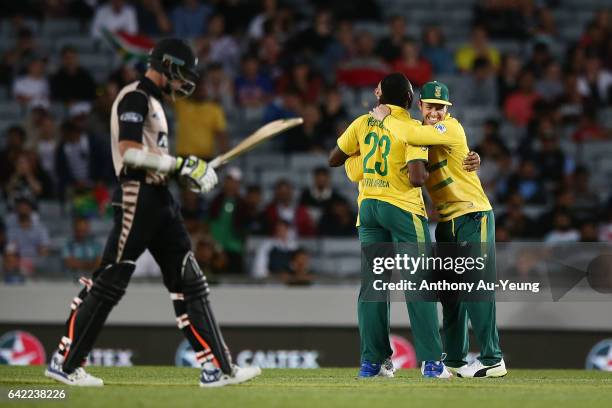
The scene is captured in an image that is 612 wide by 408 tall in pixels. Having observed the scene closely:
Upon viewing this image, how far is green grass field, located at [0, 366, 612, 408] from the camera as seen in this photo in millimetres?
7027

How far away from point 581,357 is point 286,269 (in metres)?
3.32

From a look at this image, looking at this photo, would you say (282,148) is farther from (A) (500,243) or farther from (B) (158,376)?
(B) (158,376)

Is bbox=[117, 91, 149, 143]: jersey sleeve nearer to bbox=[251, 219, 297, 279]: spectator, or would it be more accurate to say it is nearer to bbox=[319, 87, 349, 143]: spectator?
bbox=[251, 219, 297, 279]: spectator

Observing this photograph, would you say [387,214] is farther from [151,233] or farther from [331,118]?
[331,118]

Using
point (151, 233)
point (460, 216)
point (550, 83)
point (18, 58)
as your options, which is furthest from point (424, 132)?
point (18, 58)

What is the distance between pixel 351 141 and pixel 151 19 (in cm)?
983

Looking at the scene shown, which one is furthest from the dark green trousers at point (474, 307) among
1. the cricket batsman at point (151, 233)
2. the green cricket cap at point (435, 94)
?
the cricket batsman at point (151, 233)

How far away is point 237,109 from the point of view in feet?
56.4

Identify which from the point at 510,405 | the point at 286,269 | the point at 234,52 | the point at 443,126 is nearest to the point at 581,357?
the point at 286,269

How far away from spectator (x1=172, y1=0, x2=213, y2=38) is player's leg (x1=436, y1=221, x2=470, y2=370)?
980cm

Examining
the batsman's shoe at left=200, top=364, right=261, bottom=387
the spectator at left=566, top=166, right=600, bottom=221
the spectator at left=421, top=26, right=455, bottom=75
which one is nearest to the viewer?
the batsman's shoe at left=200, top=364, right=261, bottom=387

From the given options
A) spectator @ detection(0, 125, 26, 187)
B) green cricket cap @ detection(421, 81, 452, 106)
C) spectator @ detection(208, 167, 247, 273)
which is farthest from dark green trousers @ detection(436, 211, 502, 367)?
spectator @ detection(0, 125, 26, 187)

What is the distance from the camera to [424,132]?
8.75 meters

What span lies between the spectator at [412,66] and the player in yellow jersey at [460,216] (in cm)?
786
